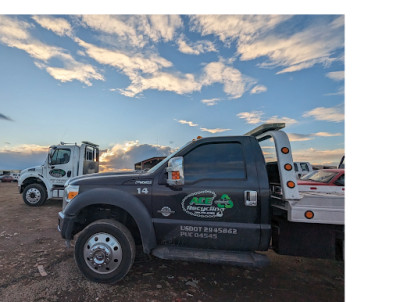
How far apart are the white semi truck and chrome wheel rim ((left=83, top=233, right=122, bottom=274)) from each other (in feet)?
21.3

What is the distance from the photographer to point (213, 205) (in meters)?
2.87

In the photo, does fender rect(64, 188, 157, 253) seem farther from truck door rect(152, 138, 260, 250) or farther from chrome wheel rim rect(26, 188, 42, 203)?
chrome wheel rim rect(26, 188, 42, 203)

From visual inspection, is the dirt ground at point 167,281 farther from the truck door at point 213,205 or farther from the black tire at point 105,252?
the truck door at point 213,205

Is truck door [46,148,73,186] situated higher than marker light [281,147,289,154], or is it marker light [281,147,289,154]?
marker light [281,147,289,154]

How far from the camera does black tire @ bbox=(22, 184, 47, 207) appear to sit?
8.34 meters

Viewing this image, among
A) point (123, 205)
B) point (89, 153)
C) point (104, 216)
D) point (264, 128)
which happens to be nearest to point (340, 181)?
point (264, 128)

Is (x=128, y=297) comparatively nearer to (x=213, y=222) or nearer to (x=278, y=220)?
(x=213, y=222)

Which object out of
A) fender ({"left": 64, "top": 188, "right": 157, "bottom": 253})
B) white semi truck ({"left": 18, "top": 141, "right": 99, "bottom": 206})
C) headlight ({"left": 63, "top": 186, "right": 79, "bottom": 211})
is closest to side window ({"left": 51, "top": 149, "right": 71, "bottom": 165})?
white semi truck ({"left": 18, "top": 141, "right": 99, "bottom": 206})

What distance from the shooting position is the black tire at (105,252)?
2.88m

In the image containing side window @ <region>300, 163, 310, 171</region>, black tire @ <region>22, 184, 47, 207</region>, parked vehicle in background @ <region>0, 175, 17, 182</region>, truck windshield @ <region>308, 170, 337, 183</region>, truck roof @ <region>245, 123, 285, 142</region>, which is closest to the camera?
truck roof @ <region>245, 123, 285, 142</region>

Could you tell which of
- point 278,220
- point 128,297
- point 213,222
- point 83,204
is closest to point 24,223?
point 83,204

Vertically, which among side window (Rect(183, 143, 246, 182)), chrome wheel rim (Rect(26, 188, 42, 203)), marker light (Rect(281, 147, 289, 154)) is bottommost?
chrome wheel rim (Rect(26, 188, 42, 203))

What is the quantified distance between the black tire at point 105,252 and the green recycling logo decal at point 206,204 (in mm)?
963

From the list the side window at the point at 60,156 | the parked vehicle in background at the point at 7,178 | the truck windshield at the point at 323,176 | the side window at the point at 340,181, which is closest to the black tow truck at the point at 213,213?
the side window at the point at 340,181
